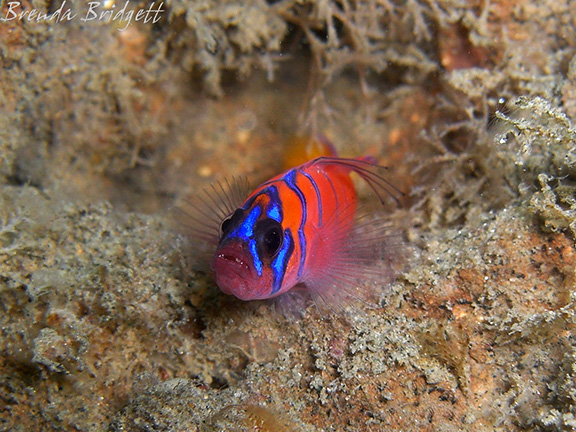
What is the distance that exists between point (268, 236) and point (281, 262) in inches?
7.7

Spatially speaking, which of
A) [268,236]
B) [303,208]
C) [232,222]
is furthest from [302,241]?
[232,222]

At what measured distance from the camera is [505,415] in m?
2.44

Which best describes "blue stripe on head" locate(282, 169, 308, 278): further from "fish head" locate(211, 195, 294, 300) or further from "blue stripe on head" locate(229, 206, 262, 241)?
"blue stripe on head" locate(229, 206, 262, 241)

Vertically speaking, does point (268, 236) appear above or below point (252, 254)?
above

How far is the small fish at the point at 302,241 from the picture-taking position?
2311mm

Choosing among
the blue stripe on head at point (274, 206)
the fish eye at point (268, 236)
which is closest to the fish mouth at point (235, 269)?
the fish eye at point (268, 236)

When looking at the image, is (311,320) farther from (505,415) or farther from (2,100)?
(2,100)

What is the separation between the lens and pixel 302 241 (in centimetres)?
264

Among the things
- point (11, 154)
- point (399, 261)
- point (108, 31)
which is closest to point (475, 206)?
point (399, 261)

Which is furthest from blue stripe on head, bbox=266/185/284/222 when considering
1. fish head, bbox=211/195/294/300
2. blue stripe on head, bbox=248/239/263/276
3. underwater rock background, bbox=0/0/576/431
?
underwater rock background, bbox=0/0/576/431

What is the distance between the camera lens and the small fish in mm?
2311

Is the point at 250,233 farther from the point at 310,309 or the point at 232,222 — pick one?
the point at 310,309

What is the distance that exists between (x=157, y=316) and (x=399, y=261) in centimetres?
188

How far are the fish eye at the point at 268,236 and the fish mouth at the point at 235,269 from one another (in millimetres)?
102
